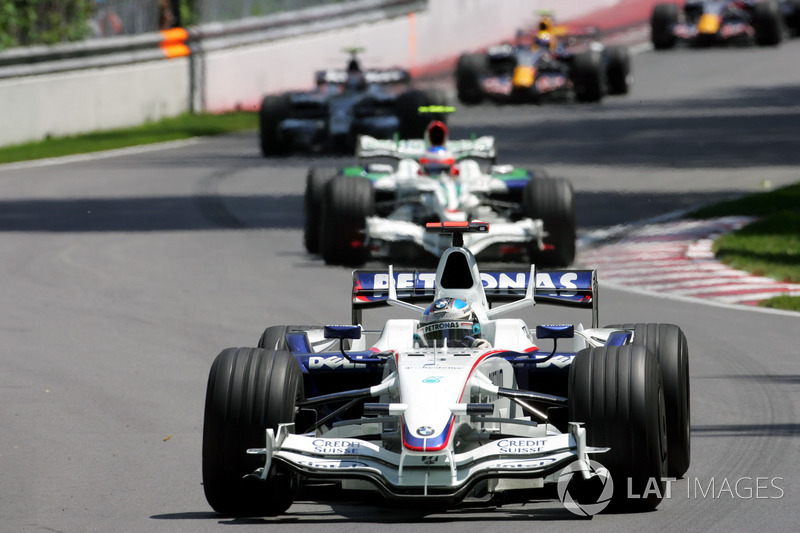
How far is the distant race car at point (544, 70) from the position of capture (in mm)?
34500

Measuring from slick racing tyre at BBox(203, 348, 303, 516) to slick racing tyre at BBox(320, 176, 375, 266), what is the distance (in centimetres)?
975

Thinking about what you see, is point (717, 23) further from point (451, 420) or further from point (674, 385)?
point (451, 420)

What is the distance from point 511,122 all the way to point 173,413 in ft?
73.7

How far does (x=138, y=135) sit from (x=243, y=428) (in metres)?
24.4

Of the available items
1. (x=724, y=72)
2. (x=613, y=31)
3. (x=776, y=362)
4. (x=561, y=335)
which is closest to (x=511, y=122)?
(x=724, y=72)

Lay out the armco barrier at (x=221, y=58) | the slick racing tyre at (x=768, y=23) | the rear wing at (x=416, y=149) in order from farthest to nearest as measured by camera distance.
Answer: the slick racing tyre at (x=768, y=23)
the armco barrier at (x=221, y=58)
the rear wing at (x=416, y=149)

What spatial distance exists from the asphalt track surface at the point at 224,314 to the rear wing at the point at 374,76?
72.8 inches

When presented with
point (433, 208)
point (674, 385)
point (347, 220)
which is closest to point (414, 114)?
point (433, 208)

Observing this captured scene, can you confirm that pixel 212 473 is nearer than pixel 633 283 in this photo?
Yes

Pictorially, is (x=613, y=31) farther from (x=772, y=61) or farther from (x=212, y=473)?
(x=212, y=473)

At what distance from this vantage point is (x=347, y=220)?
1852 centimetres

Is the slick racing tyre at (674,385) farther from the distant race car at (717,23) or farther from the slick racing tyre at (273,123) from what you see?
the distant race car at (717,23)

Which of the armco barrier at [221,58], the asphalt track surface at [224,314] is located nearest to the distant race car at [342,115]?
the asphalt track surface at [224,314]

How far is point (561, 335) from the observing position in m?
9.31
